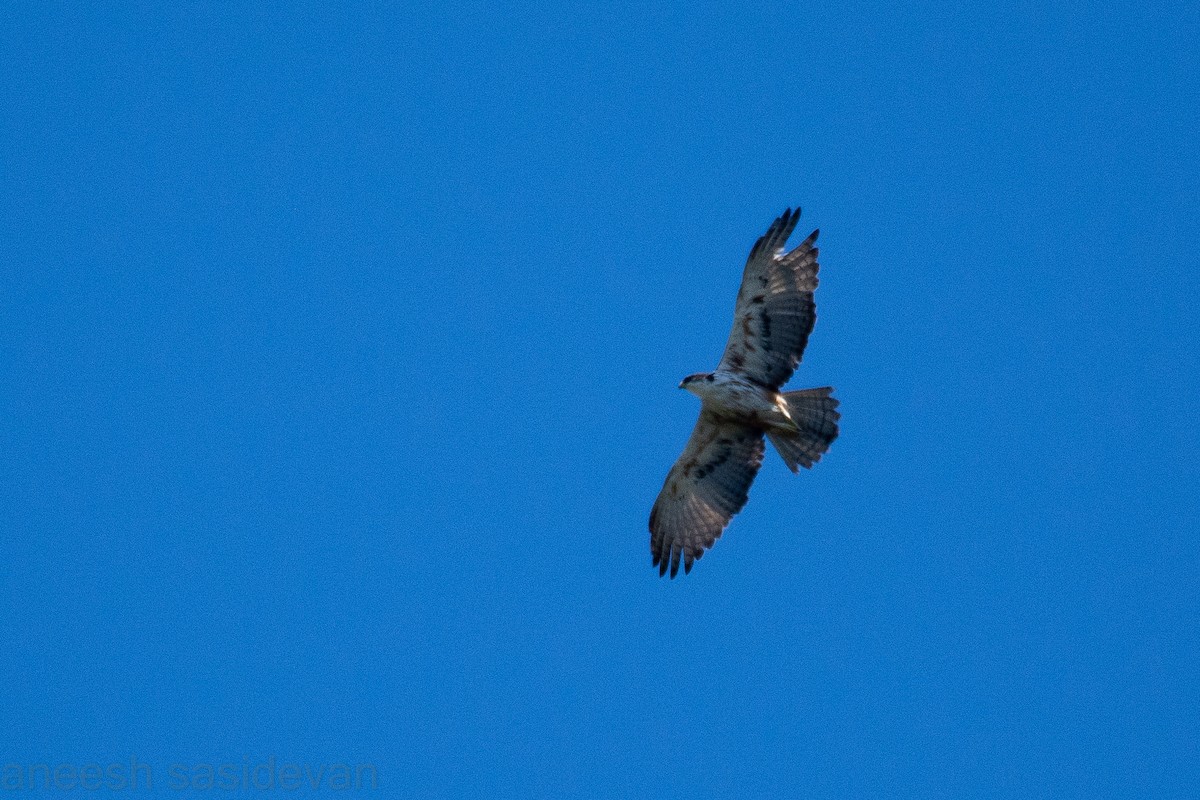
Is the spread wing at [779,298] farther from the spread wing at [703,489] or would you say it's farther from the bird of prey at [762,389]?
the spread wing at [703,489]

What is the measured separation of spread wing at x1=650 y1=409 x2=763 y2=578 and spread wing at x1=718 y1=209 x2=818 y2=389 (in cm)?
90

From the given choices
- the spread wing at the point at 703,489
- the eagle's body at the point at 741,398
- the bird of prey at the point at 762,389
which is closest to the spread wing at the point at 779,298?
the bird of prey at the point at 762,389

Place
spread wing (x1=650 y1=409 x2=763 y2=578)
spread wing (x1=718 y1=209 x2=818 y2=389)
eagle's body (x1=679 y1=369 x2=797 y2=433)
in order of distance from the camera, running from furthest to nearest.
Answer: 1. spread wing (x1=650 y1=409 x2=763 y2=578)
2. eagle's body (x1=679 y1=369 x2=797 y2=433)
3. spread wing (x1=718 y1=209 x2=818 y2=389)

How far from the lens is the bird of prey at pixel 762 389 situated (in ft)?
36.9

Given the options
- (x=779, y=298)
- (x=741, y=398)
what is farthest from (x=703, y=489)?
(x=779, y=298)

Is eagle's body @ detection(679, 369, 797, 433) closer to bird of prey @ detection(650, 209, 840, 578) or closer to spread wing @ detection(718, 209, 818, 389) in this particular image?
bird of prey @ detection(650, 209, 840, 578)

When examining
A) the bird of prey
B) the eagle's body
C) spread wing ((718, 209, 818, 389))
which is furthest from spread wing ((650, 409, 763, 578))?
spread wing ((718, 209, 818, 389))

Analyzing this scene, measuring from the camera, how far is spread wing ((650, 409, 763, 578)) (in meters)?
12.1

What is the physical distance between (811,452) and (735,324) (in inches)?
51.5

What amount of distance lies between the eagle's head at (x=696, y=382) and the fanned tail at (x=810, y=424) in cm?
70

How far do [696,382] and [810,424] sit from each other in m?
1.07

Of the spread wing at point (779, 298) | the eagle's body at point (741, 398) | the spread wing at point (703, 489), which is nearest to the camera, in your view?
the spread wing at point (779, 298)

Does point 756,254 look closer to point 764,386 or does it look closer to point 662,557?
point 764,386

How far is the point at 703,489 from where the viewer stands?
12.4 meters
